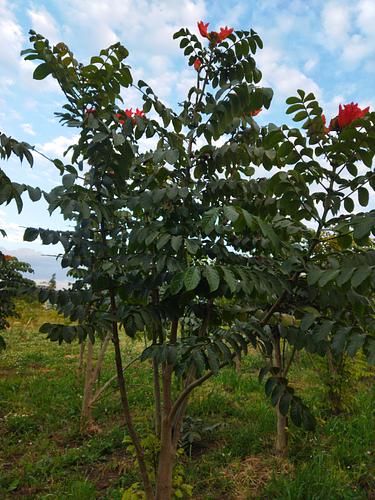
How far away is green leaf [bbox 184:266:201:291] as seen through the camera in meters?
1.38

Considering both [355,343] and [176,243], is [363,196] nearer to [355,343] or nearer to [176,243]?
[355,343]

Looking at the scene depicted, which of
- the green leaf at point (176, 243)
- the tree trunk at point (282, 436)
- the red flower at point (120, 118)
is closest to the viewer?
the green leaf at point (176, 243)

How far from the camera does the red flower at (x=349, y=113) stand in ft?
5.48

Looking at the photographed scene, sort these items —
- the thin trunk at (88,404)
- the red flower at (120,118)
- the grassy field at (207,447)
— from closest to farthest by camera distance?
the red flower at (120,118) → the grassy field at (207,447) → the thin trunk at (88,404)

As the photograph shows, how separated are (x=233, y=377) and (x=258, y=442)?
6.33 feet

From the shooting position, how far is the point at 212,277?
141 cm

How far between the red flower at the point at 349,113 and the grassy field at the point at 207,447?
90.7 inches

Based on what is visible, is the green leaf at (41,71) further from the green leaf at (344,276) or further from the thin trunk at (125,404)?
the green leaf at (344,276)

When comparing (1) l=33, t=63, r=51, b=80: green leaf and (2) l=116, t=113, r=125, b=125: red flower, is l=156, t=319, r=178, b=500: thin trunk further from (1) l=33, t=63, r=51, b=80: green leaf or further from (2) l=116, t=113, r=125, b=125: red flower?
(1) l=33, t=63, r=51, b=80: green leaf

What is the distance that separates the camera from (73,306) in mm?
1913

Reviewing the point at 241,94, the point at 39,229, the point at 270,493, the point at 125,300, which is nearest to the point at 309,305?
the point at 125,300

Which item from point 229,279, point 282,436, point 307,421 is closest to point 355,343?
point 307,421

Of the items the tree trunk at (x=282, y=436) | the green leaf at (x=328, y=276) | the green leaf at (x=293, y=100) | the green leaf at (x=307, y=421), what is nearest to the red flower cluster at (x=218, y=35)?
the green leaf at (x=293, y=100)

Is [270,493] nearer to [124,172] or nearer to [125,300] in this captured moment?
[125,300]
